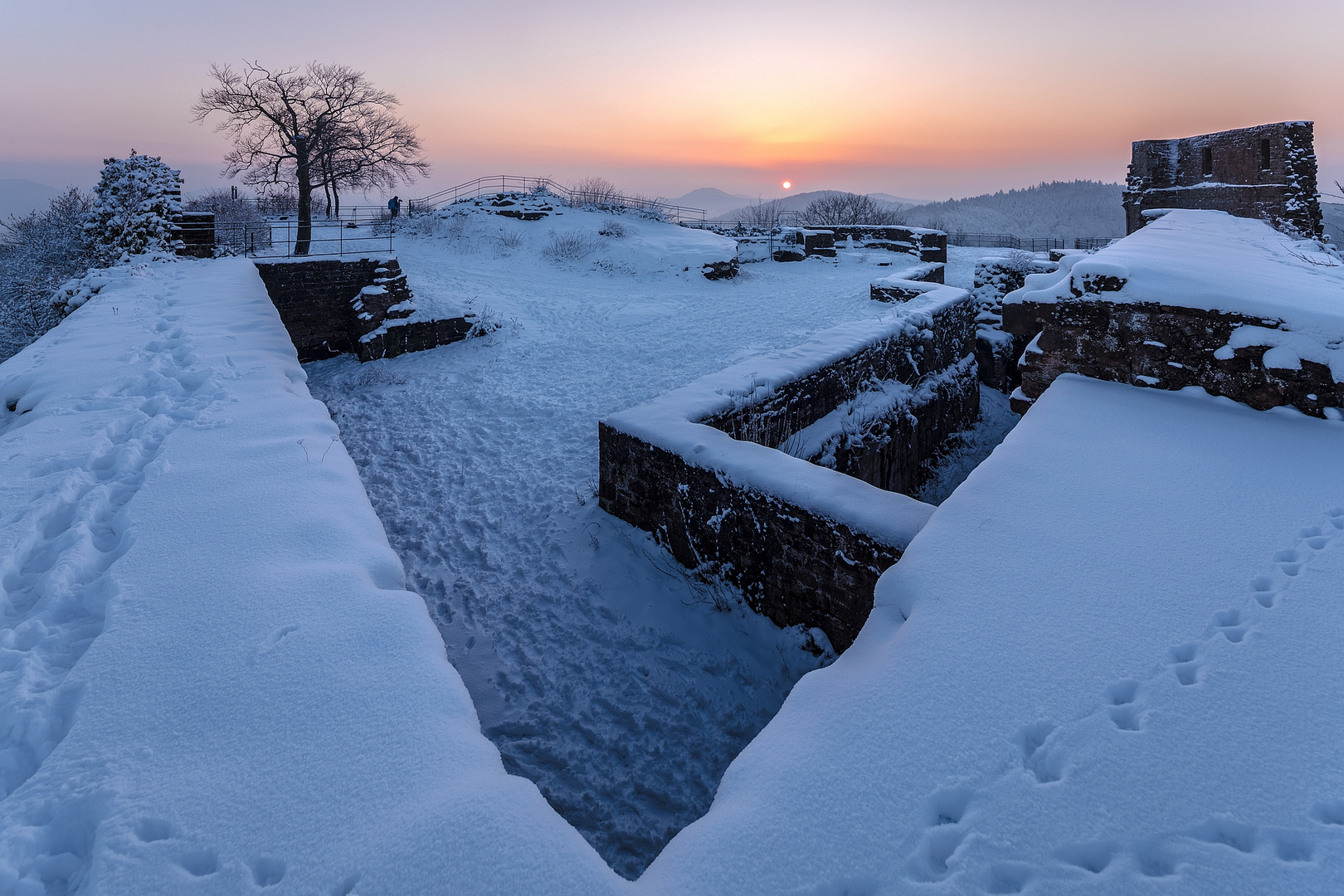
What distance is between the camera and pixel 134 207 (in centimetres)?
1191

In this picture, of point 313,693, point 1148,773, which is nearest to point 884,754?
point 1148,773

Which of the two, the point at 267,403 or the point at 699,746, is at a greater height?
the point at 267,403

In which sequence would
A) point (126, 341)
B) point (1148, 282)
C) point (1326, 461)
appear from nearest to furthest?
point (1326, 461), point (1148, 282), point (126, 341)

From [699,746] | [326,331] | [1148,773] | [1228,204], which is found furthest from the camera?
[1228,204]

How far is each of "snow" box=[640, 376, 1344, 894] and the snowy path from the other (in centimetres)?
Result: 162

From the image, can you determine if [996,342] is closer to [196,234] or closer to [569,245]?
[569,245]

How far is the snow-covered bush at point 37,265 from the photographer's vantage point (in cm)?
1324

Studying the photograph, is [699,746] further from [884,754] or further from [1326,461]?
[1326,461]

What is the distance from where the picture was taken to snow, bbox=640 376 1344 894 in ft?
4.94

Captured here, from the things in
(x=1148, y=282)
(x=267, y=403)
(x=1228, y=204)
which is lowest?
(x=267, y=403)

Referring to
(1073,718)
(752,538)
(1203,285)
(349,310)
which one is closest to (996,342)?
(1203,285)

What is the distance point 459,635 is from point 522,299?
35.2ft

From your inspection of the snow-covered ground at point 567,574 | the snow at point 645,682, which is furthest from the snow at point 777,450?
the snow-covered ground at point 567,574

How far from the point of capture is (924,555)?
2.66 meters
